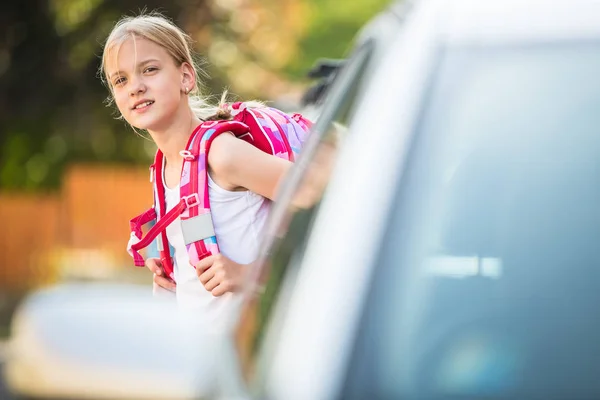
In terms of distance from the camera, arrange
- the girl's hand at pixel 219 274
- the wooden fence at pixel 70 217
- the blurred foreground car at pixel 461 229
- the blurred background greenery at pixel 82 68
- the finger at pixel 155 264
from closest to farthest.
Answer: the blurred foreground car at pixel 461 229, the girl's hand at pixel 219 274, the finger at pixel 155 264, the blurred background greenery at pixel 82 68, the wooden fence at pixel 70 217

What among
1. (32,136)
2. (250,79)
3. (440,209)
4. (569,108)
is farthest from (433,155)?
(32,136)

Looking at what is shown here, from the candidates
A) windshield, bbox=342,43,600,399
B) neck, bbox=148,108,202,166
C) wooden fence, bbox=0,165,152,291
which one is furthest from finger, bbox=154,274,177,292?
wooden fence, bbox=0,165,152,291

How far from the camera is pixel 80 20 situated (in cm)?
1855

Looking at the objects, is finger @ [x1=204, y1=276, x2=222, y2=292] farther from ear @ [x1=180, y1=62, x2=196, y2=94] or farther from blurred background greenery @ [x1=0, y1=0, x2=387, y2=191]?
blurred background greenery @ [x1=0, y1=0, x2=387, y2=191]

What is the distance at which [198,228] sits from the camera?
291 centimetres

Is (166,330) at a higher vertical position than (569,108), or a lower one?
lower

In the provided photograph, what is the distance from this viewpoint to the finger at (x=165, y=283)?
10.7ft

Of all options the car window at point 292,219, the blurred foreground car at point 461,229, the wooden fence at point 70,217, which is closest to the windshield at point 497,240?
the blurred foreground car at point 461,229

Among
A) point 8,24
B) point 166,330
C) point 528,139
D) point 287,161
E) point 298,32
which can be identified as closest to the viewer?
point 166,330

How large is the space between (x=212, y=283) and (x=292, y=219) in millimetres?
942

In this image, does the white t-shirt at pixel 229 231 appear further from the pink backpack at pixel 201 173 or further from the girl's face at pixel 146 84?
the girl's face at pixel 146 84

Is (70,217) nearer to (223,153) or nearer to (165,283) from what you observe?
(165,283)

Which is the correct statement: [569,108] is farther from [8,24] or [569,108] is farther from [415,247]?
[8,24]

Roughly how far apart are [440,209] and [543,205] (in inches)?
5.3
